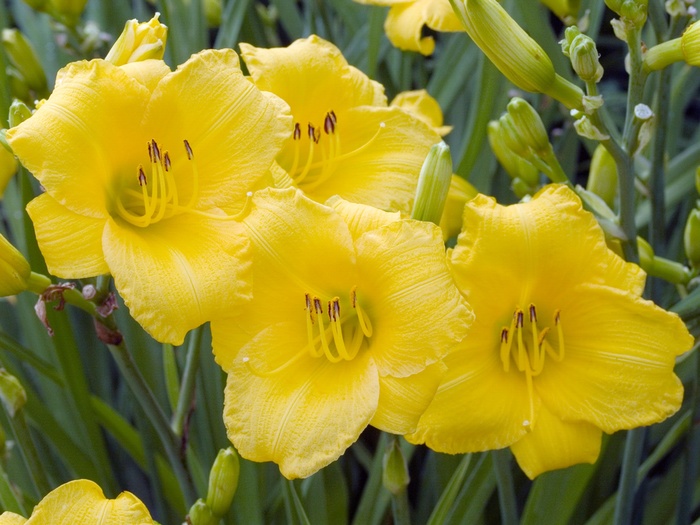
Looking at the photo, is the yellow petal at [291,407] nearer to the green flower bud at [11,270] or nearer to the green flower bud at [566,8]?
the green flower bud at [11,270]

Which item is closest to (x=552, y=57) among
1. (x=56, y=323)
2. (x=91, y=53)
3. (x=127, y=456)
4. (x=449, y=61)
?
(x=449, y=61)

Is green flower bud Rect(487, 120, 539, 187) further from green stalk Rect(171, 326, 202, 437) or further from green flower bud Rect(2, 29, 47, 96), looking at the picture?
green flower bud Rect(2, 29, 47, 96)

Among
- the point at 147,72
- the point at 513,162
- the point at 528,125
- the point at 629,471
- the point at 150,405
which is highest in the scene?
the point at 147,72

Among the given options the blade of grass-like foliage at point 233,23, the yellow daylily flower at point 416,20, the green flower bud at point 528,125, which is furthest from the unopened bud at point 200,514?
the blade of grass-like foliage at point 233,23

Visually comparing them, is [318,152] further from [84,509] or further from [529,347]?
[84,509]

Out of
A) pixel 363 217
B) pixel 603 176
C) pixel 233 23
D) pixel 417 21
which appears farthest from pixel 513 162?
pixel 233 23

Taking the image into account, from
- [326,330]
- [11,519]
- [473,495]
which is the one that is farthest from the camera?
[473,495]

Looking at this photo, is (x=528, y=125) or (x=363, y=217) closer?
(x=363, y=217)

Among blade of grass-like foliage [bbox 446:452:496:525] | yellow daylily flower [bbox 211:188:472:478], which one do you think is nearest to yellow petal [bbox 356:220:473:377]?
yellow daylily flower [bbox 211:188:472:478]

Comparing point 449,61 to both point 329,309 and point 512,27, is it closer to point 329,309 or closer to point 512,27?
point 512,27
